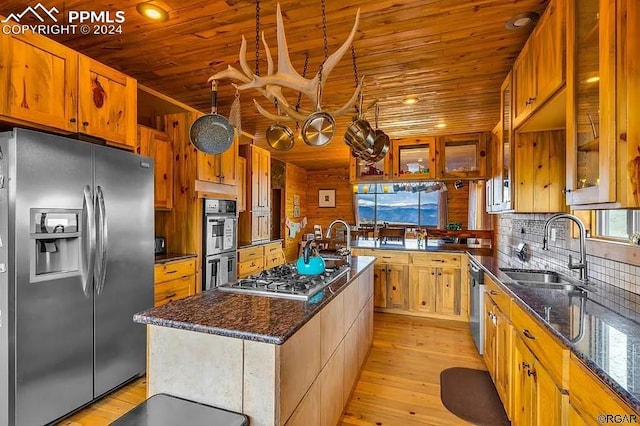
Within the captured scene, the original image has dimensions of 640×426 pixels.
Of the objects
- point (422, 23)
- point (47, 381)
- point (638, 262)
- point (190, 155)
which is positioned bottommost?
point (47, 381)

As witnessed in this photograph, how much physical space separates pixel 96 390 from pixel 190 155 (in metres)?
2.18

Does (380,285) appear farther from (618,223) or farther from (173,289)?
(618,223)

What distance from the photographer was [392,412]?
2.17 m

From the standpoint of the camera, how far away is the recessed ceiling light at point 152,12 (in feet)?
6.35

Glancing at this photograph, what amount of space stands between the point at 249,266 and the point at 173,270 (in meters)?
1.36

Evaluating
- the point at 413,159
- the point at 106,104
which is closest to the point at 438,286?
the point at 413,159

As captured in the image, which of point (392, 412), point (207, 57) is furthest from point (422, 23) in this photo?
point (392, 412)

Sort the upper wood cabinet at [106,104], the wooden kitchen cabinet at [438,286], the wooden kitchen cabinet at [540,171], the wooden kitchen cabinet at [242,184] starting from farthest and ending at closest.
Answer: the wooden kitchen cabinet at [242,184], the wooden kitchen cabinet at [438,286], the wooden kitchen cabinet at [540,171], the upper wood cabinet at [106,104]

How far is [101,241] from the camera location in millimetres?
2145

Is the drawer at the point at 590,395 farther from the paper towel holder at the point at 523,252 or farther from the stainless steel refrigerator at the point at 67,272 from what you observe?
the stainless steel refrigerator at the point at 67,272

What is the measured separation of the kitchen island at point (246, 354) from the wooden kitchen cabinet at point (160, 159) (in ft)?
6.16

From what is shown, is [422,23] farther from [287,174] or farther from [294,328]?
[287,174]

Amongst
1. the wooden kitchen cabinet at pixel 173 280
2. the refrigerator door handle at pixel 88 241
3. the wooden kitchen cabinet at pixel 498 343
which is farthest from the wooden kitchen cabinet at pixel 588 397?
the wooden kitchen cabinet at pixel 173 280

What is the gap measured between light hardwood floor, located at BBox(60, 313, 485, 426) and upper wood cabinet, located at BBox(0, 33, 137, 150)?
1.91 metres
